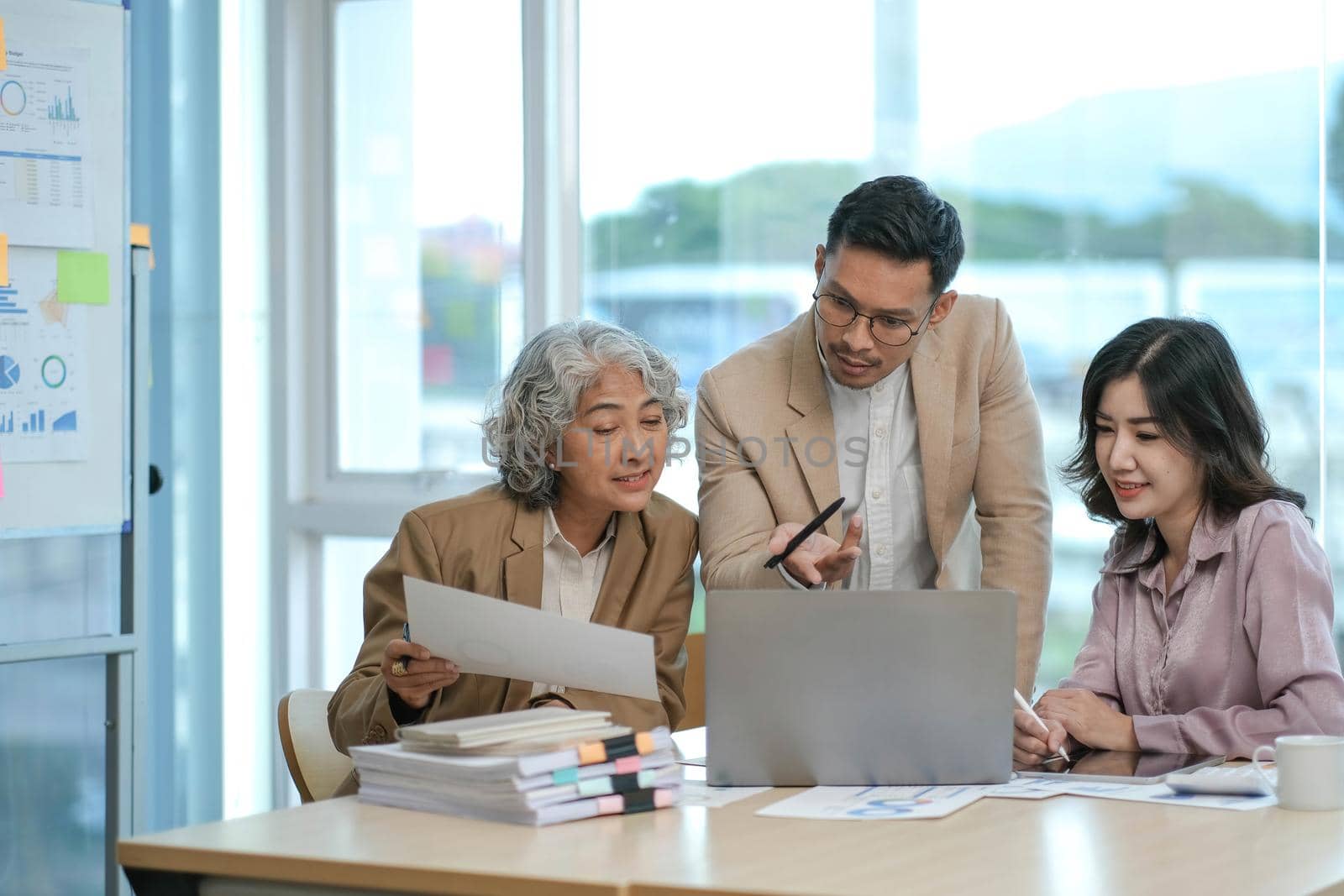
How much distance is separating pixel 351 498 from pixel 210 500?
0.39 m

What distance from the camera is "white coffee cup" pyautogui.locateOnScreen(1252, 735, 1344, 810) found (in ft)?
5.40

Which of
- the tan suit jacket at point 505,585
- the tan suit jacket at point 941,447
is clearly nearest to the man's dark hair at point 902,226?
the tan suit jacket at point 941,447

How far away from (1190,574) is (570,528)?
99cm

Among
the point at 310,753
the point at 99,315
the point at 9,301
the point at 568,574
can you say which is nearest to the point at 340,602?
the point at 99,315

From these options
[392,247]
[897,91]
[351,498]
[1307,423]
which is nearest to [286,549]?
[351,498]

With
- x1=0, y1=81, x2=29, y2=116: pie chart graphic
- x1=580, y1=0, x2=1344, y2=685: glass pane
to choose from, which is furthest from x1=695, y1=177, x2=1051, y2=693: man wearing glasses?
x1=0, y1=81, x2=29, y2=116: pie chart graphic

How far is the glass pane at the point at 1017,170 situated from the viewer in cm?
321

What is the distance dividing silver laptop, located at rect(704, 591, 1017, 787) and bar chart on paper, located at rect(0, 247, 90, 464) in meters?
1.95

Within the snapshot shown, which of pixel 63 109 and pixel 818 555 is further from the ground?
pixel 63 109

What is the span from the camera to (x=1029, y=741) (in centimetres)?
192

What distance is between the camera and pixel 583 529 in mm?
2357

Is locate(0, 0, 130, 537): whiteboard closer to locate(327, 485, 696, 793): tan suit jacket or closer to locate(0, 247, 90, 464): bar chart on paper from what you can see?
locate(0, 247, 90, 464): bar chart on paper

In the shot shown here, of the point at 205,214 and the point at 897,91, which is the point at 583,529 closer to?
the point at 897,91

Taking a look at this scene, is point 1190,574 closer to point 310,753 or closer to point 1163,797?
point 1163,797
